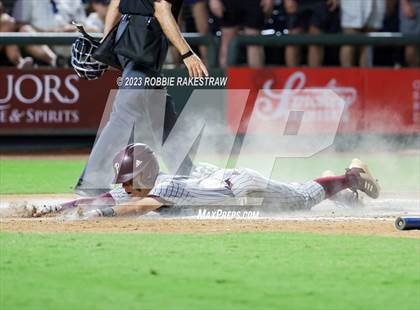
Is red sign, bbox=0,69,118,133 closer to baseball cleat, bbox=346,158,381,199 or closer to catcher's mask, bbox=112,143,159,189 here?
baseball cleat, bbox=346,158,381,199

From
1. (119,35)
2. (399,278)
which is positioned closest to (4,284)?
(399,278)

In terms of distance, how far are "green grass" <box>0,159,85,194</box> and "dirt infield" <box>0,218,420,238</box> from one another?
2924 millimetres

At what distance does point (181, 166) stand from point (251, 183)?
957 mm

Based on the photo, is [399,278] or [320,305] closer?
[320,305]

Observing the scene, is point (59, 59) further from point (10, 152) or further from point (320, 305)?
point (320, 305)

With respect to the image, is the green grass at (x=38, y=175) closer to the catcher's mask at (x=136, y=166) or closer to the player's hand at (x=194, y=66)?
the catcher's mask at (x=136, y=166)

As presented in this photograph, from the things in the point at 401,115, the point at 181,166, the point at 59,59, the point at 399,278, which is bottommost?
the point at 401,115

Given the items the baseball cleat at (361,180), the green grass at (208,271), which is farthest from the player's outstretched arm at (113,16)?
the green grass at (208,271)

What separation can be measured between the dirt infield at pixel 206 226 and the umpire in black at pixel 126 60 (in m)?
1.14

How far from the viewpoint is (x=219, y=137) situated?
1683cm

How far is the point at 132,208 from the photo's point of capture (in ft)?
29.4

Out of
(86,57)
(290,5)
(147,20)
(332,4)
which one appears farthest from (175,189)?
(332,4)

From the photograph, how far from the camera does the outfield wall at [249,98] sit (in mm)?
16578

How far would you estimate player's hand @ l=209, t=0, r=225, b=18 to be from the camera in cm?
1681
